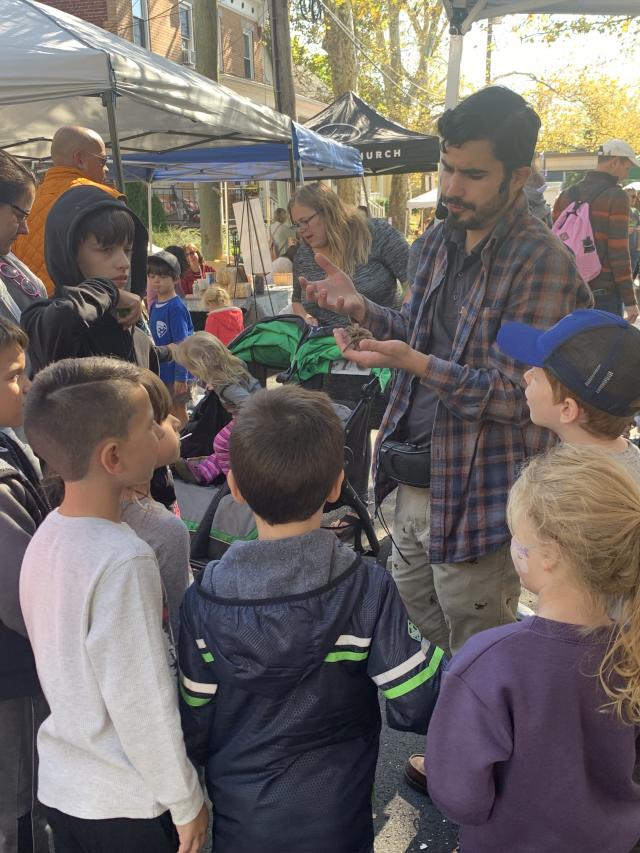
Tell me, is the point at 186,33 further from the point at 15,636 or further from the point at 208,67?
the point at 15,636

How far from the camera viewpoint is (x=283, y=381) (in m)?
4.24

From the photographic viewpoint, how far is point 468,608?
227 centimetres

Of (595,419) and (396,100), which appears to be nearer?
(595,419)

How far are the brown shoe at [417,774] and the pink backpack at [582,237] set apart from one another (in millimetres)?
4126


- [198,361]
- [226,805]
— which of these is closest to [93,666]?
[226,805]

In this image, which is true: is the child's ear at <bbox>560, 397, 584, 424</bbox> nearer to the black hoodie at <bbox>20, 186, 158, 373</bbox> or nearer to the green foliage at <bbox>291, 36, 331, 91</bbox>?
the black hoodie at <bbox>20, 186, 158, 373</bbox>

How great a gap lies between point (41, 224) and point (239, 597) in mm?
2913

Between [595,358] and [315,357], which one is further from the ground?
[595,358]

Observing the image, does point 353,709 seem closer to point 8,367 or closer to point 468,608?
point 468,608

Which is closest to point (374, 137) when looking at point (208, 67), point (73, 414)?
point (208, 67)

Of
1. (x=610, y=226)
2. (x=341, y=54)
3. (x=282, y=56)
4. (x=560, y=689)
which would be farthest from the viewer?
(x=341, y=54)

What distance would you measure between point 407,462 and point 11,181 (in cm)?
181

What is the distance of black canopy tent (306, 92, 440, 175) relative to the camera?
1242 centimetres

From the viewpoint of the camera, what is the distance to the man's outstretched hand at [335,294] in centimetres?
239
